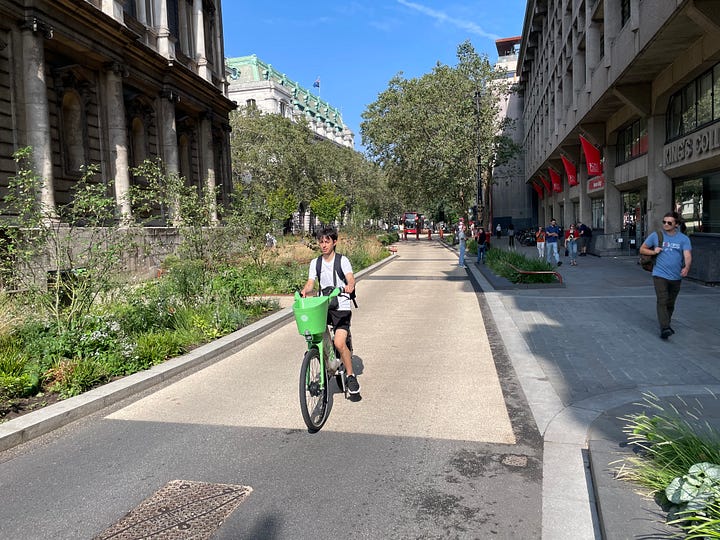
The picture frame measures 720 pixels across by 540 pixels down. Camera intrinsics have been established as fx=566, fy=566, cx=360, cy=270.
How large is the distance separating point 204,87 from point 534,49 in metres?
29.7

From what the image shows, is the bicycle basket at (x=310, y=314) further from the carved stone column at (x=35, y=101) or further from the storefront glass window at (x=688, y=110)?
the storefront glass window at (x=688, y=110)

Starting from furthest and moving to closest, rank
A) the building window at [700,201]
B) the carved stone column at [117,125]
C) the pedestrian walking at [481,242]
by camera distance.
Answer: the pedestrian walking at [481,242] → the carved stone column at [117,125] → the building window at [700,201]

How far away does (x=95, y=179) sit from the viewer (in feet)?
72.2

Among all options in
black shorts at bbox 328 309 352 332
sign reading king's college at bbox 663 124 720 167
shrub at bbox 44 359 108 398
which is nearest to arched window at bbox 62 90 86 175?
shrub at bbox 44 359 108 398

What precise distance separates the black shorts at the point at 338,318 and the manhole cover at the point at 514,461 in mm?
2020

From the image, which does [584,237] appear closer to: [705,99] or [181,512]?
[705,99]

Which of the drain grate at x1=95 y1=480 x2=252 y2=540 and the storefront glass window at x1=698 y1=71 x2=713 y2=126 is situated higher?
the storefront glass window at x1=698 y1=71 x2=713 y2=126

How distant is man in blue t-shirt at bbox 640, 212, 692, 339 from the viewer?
8141 millimetres

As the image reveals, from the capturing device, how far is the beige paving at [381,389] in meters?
5.33

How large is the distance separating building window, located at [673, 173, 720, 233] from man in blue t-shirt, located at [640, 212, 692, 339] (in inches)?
397

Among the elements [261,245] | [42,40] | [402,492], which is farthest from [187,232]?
[42,40]

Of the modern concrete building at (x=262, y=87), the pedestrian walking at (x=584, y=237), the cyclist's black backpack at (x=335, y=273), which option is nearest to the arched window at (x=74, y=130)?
the cyclist's black backpack at (x=335, y=273)

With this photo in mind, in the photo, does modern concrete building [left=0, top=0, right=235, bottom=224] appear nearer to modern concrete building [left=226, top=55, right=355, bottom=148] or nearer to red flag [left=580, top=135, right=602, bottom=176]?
red flag [left=580, top=135, right=602, bottom=176]

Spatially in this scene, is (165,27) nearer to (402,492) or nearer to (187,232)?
(187,232)
